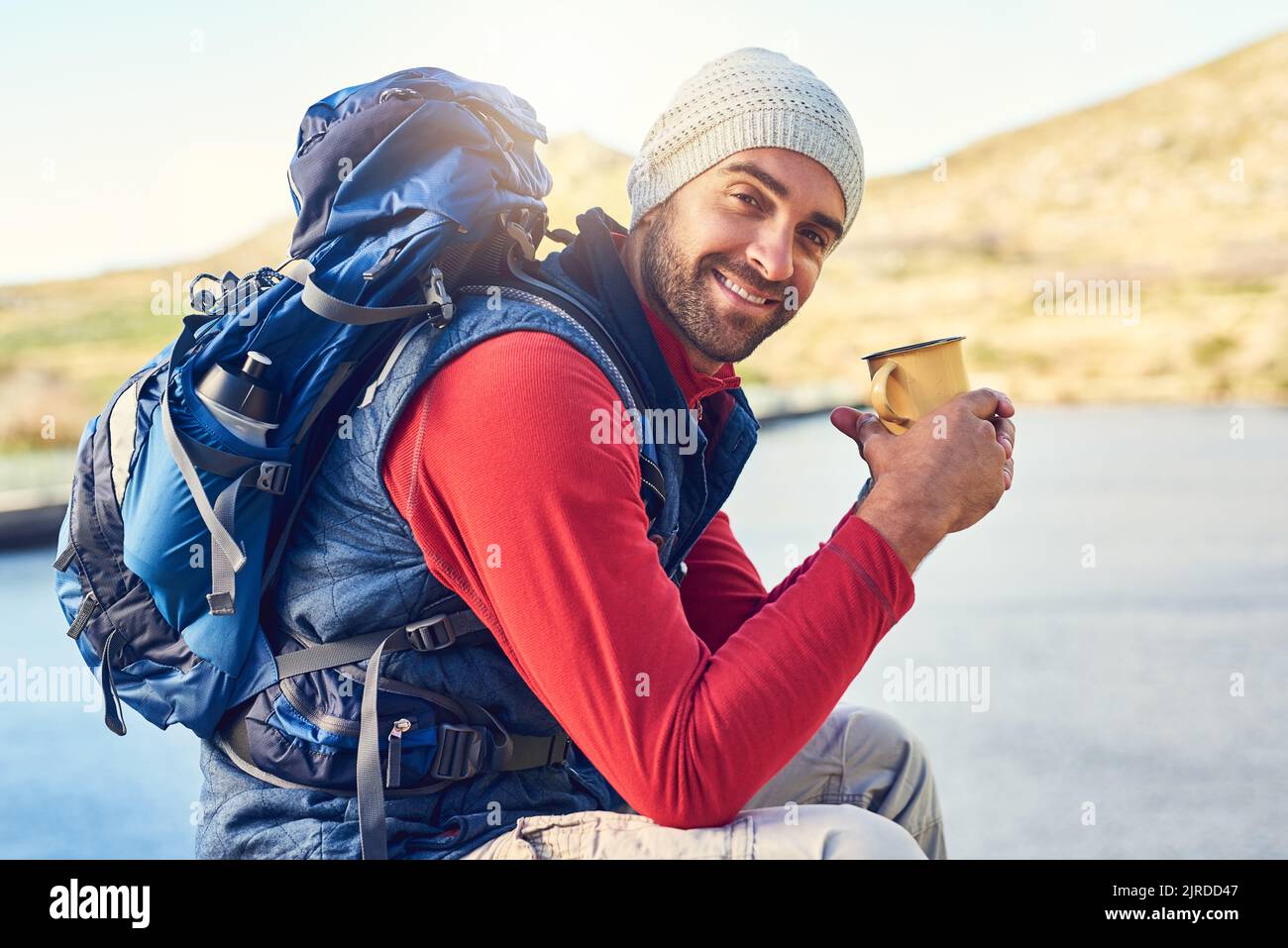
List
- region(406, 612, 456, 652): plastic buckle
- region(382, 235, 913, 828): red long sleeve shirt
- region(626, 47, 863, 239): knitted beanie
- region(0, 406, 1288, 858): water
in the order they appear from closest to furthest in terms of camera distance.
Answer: region(382, 235, 913, 828): red long sleeve shirt < region(406, 612, 456, 652): plastic buckle < region(626, 47, 863, 239): knitted beanie < region(0, 406, 1288, 858): water

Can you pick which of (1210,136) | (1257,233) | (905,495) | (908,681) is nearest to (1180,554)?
(908,681)

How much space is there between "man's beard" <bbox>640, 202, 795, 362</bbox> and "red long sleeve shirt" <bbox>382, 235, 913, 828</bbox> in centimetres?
32

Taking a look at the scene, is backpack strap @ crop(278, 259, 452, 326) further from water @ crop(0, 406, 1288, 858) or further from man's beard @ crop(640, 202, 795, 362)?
water @ crop(0, 406, 1288, 858)

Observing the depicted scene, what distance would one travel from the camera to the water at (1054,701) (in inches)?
115

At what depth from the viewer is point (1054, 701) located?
3.86 metres

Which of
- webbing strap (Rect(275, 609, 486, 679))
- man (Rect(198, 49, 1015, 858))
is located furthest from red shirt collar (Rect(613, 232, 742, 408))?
webbing strap (Rect(275, 609, 486, 679))

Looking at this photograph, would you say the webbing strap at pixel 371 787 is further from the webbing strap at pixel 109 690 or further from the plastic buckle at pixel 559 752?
the webbing strap at pixel 109 690

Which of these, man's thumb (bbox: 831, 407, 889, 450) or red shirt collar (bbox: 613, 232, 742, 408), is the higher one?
red shirt collar (bbox: 613, 232, 742, 408)

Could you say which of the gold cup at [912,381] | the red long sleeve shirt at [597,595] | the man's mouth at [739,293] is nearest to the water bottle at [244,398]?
the red long sleeve shirt at [597,595]

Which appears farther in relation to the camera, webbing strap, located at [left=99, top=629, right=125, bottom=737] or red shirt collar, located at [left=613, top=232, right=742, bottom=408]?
red shirt collar, located at [left=613, top=232, right=742, bottom=408]

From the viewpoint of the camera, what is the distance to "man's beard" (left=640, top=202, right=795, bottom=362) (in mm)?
1577

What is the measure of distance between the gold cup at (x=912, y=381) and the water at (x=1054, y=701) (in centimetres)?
127
